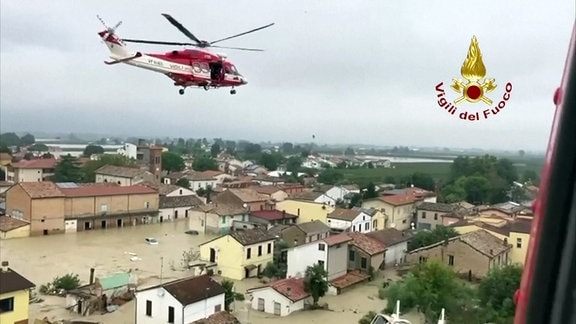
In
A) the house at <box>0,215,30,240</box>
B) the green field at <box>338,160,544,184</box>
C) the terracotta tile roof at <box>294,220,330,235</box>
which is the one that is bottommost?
the house at <box>0,215,30,240</box>

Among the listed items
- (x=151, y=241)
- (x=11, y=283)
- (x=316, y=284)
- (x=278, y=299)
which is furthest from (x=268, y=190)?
(x=11, y=283)

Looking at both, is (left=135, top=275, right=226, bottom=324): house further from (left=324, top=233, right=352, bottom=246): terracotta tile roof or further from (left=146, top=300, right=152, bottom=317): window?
(left=324, top=233, right=352, bottom=246): terracotta tile roof

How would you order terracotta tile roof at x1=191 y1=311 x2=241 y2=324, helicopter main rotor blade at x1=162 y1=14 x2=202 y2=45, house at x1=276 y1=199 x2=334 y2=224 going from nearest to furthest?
helicopter main rotor blade at x1=162 y1=14 x2=202 y2=45 < terracotta tile roof at x1=191 y1=311 x2=241 y2=324 < house at x1=276 y1=199 x2=334 y2=224

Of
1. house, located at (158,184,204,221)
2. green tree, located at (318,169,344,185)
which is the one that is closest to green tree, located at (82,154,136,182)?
house, located at (158,184,204,221)

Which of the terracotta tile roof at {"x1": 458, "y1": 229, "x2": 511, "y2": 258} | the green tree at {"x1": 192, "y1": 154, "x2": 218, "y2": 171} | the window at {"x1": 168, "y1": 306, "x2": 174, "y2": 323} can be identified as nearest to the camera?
the window at {"x1": 168, "y1": 306, "x2": 174, "y2": 323}

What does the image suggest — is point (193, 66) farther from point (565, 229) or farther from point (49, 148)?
point (49, 148)

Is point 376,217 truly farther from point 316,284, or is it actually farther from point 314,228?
point 316,284
